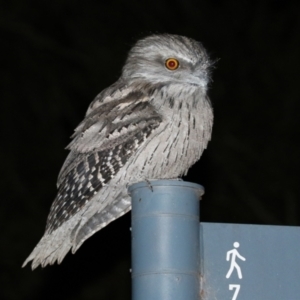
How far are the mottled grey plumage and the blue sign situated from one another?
46.0 inches

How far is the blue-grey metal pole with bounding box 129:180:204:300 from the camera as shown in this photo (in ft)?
6.10

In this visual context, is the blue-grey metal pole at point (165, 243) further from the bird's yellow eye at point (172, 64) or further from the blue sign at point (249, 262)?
the bird's yellow eye at point (172, 64)

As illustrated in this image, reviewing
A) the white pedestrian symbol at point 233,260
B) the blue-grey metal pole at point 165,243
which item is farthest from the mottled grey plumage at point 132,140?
the white pedestrian symbol at point 233,260

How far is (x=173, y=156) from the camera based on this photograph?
3.13 metres

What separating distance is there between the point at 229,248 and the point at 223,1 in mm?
5229

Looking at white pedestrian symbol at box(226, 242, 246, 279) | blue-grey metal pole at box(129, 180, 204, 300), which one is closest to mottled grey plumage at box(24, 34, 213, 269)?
blue-grey metal pole at box(129, 180, 204, 300)

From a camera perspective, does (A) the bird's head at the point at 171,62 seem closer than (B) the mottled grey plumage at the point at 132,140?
No

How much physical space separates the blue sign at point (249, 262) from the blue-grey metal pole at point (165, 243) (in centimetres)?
4

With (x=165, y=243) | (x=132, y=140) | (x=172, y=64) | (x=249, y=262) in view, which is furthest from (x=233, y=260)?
(x=172, y=64)

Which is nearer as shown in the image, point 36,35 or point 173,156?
point 173,156

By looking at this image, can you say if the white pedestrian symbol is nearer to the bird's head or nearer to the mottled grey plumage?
the mottled grey plumage

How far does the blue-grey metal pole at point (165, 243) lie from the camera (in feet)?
6.10

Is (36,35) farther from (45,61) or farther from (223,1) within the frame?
(223,1)

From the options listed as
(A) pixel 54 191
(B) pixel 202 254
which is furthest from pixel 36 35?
(B) pixel 202 254
